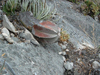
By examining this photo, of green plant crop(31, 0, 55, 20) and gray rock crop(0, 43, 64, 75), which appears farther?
green plant crop(31, 0, 55, 20)

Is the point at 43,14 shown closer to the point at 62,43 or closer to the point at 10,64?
the point at 62,43

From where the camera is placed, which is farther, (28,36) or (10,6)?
(10,6)

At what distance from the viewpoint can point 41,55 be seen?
1.68 meters

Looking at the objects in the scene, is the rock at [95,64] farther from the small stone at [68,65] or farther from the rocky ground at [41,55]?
the small stone at [68,65]

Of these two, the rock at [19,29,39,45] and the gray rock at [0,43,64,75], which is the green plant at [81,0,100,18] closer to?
the gray rock at [0,43,64,75]

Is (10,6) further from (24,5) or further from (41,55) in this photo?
(41,55)

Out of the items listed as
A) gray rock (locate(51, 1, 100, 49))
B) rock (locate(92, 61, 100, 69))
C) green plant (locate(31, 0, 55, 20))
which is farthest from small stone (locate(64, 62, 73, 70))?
green plant (locate(31, 0, 55, 20))

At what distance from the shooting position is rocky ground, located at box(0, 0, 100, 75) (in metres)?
1.27

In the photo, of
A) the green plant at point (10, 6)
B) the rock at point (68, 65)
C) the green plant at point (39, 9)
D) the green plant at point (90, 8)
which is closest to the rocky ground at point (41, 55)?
the rock at point (68, 65)

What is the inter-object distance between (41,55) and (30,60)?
283mm

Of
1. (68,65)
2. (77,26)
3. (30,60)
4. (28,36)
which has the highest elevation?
(28,36)

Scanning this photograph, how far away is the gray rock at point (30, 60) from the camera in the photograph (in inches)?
48.4

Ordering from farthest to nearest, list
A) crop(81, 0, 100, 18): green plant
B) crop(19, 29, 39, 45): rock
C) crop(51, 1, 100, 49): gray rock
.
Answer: crop(81, 0, 100, 18): green plant
crop(51, 1, 100, 49): gray rock
crop(19, 29, 39, 45): rock

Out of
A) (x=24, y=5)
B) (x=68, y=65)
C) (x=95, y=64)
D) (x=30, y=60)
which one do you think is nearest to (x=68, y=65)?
(x=68, y=65)
